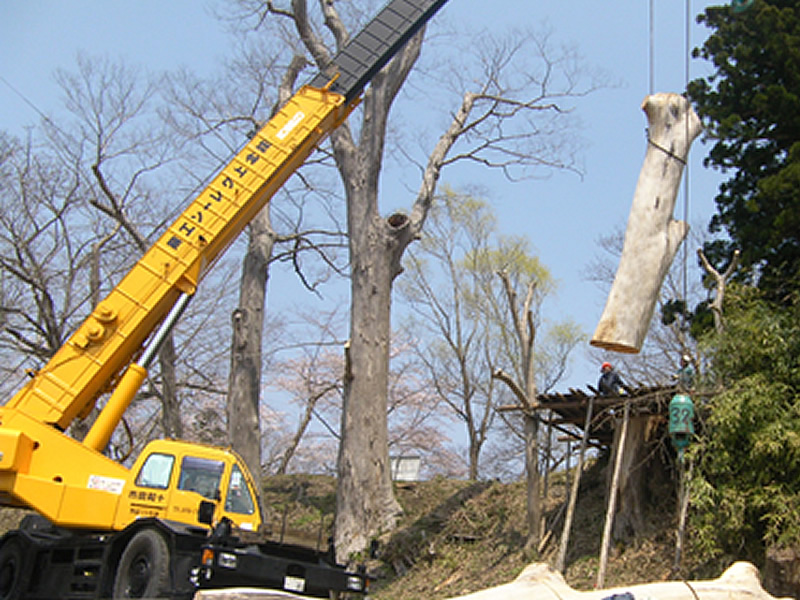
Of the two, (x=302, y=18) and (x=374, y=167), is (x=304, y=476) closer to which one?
(x=374, y=167)

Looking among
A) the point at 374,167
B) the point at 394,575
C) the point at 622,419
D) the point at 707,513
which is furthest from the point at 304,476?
the point at 707,513

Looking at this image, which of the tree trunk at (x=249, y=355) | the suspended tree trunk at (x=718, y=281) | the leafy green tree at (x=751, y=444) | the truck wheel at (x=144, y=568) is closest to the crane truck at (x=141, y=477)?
the truck wheel at (x=144, y=568)

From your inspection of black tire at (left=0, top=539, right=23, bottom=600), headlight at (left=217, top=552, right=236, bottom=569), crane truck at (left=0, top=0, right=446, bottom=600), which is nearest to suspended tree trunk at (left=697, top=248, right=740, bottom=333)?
crane truck at (left=0, top=0, right=446, bottom=600)

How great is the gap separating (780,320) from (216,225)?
8380 millimetres

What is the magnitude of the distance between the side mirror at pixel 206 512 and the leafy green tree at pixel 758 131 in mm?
9775

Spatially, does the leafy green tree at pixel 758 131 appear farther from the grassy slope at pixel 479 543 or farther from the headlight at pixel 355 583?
the headlight at pixel 355 583

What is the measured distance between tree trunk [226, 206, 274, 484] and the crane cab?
711 centimetres

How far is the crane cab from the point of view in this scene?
31.2 feet

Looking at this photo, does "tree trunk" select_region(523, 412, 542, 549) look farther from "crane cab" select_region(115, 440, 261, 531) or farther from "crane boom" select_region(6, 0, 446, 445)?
→ "crane boom" select_region(6, 0, 446, 445)

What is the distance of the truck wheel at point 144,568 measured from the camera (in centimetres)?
818

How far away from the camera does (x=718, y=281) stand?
13977 millimetres

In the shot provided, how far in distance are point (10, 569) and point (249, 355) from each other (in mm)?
8056

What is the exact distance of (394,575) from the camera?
1473 cm

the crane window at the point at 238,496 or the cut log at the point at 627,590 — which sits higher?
the crane window at the point at 238,496
